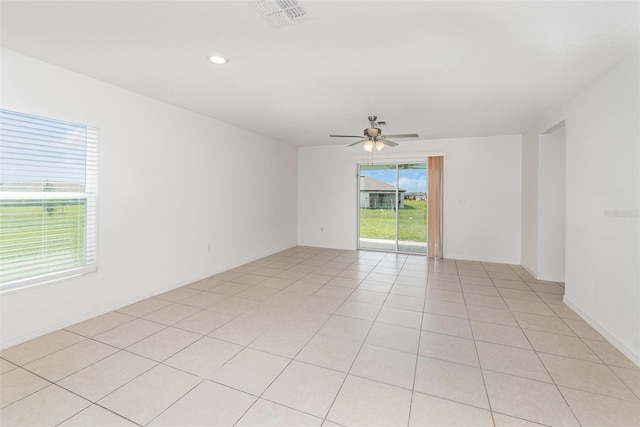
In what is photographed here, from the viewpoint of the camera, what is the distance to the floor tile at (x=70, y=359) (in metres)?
2.15

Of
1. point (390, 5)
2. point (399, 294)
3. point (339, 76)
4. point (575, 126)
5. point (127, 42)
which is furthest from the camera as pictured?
point (399, 294)

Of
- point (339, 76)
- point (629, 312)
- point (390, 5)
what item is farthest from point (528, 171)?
point (390, 5)

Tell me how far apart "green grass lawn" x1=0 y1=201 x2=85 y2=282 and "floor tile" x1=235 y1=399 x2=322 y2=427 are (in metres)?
2.53

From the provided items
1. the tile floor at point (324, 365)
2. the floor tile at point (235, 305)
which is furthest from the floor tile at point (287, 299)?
the floor tile at point (235, 305)

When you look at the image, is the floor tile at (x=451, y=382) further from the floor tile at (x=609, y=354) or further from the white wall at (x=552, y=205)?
the white wall at (x=552, y=205)

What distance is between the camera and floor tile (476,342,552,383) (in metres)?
2.17

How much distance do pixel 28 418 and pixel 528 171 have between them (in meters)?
6.76

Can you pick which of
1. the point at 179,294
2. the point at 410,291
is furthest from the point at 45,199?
the point at 410,291

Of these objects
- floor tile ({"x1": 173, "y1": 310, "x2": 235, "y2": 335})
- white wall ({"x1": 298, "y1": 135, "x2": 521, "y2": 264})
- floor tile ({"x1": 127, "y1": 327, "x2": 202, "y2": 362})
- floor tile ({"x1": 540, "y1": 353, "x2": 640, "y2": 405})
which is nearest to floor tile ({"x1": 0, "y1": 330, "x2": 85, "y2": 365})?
floor tile ({"x1": 127, "y1": 327, "x2": 202, "y2": 362})

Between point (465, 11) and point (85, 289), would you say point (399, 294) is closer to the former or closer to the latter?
point (465, 11)

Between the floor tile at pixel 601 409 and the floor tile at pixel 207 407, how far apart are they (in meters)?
2.07

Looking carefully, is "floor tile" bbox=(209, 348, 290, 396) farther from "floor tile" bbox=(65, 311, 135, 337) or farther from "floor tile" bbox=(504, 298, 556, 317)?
"floor tile" bbox=(504, 298, 556, 317)

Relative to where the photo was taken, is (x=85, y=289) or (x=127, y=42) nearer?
(x=127, y=42)

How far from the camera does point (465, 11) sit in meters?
1.88
